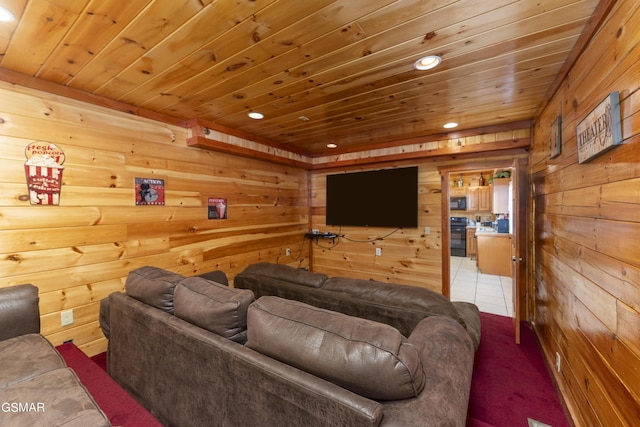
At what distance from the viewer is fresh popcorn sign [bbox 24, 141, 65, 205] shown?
2.08 m

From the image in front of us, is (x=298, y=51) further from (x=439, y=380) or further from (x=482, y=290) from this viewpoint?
(x=482, y=290)

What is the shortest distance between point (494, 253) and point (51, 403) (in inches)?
261

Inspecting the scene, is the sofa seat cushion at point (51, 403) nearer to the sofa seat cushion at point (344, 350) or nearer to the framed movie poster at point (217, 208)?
the sofa seat cushion at point (344, 350)

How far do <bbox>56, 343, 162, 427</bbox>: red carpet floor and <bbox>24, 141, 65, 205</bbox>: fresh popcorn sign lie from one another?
1.24 m

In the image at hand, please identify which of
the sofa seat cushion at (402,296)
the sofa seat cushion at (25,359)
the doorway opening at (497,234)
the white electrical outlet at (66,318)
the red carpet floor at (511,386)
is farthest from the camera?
the doorway opening at (497,234)

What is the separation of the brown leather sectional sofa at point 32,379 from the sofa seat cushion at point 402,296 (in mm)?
1380

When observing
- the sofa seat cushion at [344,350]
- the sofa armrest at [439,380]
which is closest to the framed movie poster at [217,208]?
the sofa seat cushion at [344,350]

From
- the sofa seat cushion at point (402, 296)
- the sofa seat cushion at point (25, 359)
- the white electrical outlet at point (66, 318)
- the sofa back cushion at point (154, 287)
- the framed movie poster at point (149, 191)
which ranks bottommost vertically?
the white electrical outlet at point (66, 318)

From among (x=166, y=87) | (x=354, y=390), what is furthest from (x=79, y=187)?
(x=354, y=390)

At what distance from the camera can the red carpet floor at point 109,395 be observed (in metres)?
1.63

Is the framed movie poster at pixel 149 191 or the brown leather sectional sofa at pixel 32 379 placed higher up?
the framed movie poster at pixel 149 191

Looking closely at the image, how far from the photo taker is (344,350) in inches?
38.0

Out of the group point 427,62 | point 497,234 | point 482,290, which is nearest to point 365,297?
point 427,62

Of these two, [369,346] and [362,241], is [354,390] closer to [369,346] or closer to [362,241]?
[369,346]
